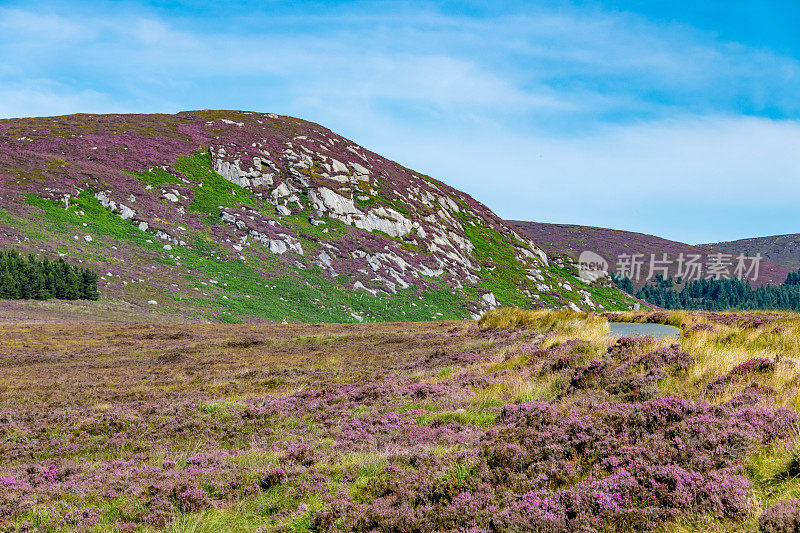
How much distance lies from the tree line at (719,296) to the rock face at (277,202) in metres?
93.8

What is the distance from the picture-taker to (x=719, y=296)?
176375mm

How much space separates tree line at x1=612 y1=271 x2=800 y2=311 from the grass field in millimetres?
186344

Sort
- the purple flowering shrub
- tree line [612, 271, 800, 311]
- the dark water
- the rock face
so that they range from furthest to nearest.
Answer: tree line [612, 271, 800, 311]
the rock face
the dark water
the purple flowering shrub

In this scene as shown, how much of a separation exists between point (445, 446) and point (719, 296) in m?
210

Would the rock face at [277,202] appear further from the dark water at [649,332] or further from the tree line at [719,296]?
the tree line at [719,296]

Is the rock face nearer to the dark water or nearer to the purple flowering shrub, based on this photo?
the dark water

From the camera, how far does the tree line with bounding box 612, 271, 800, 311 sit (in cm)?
17112

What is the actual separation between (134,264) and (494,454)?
194 ft

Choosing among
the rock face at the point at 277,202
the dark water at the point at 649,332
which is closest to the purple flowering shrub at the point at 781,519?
the dark water at the point at 649,332

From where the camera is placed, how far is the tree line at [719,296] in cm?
17112

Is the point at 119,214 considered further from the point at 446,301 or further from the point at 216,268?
the point at 446,301

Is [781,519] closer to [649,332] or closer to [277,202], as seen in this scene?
[649,332]

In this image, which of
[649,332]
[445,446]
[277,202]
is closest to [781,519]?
[445,446]

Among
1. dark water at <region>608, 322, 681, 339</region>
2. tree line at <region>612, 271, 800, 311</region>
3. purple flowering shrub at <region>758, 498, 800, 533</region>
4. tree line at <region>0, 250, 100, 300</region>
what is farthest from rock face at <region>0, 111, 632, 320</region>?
tree line at <region>612, 271, 800, 311</region>
